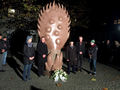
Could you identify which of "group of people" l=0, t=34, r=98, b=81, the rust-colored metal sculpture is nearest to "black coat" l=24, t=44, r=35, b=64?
"group of people" l=0, t=34, r=98, b=81

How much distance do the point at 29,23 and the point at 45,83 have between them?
28.1 feet

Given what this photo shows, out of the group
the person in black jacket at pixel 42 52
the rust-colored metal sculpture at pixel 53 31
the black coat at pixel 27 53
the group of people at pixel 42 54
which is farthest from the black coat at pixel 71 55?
the black coat at pixel 27 53

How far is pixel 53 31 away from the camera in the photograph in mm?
7832

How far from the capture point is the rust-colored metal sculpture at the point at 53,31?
25.3 feet

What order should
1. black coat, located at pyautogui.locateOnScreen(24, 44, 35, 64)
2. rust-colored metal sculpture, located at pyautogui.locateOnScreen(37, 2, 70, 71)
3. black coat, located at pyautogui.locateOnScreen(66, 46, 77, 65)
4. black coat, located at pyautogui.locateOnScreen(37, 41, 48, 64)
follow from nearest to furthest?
black coat, located at pyautogui.locateOnScreen(24, 44, 35, 64)
black coat, located at pyautogui.locateOnScreen(37, 41, 48, 64)
rust-colored metal sculpture, located at pyautogui.locateOnScreen(37, 2, 70, 71)
black coat, located at pyautogui.locateOnScreen(66, 46, 77, 65)

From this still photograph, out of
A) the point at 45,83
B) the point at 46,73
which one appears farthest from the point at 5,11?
the point at 45,83

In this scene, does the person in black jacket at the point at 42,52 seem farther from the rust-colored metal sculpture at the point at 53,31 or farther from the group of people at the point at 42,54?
the rust-colored metal sculpture at the point at 53,31

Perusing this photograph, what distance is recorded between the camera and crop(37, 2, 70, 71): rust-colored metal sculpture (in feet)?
25.3

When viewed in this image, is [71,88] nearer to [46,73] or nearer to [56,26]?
[46,73]

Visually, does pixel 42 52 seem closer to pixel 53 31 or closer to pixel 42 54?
pixel 42 54

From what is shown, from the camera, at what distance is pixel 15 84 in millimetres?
6230

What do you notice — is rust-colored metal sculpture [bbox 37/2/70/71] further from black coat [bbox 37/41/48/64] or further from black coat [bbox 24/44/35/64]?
black coat [bbox 24/44/35/64]

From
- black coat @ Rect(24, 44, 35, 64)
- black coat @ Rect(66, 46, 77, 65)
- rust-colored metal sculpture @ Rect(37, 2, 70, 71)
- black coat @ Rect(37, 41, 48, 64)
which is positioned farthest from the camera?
Result: black coat @ Rect(66, 46, 77, 65)

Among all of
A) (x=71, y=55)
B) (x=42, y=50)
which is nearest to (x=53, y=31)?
(x=42, y=50)
